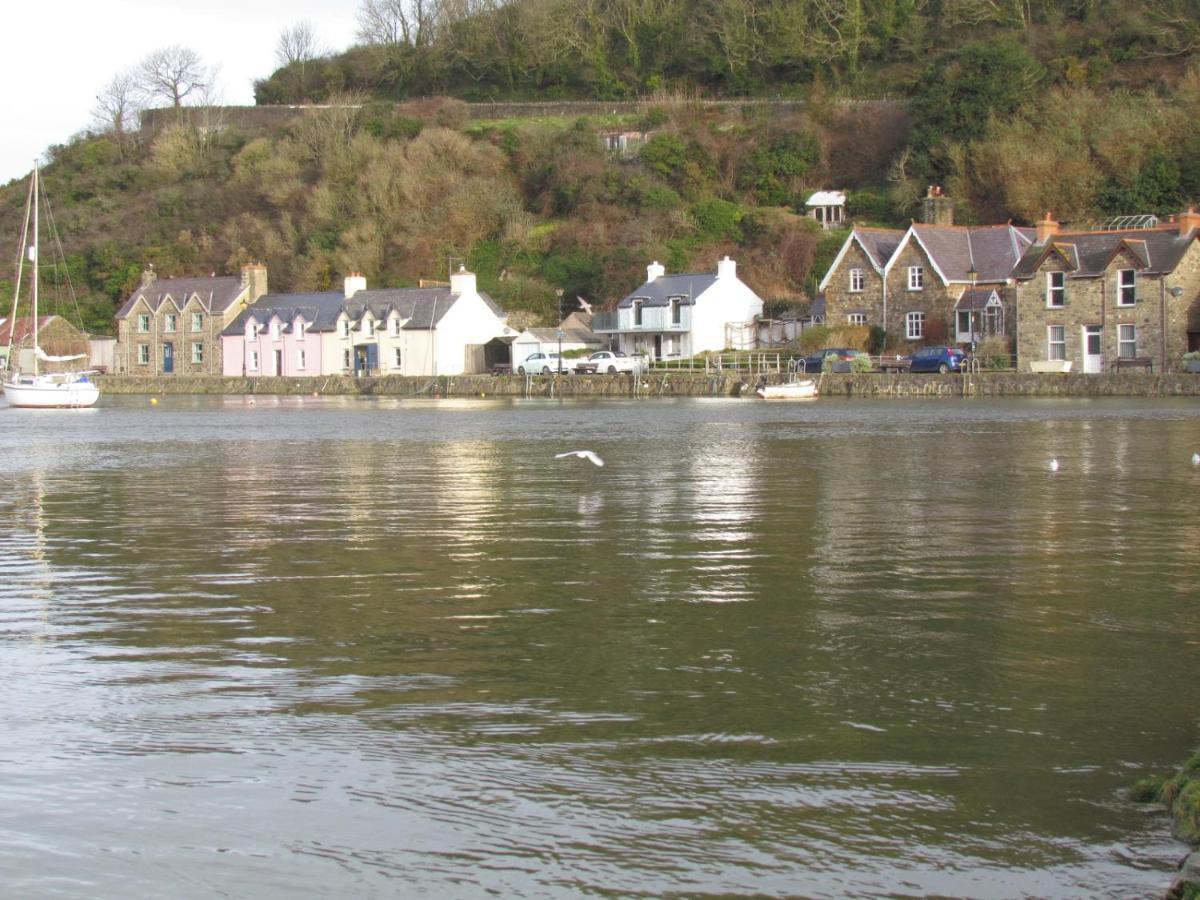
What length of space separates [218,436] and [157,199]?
245 ft

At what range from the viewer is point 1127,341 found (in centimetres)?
5722

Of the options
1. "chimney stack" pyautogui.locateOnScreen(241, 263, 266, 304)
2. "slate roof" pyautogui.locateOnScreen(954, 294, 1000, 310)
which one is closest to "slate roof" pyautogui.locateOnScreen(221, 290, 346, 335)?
"chimney stack" pyautogui.locateOnScreen(241, 263, 266, 304)

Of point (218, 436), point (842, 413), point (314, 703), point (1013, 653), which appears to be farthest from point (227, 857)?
point (842, 413)

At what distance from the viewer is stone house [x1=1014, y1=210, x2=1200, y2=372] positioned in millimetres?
55562

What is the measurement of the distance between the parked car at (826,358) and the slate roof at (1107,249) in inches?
307

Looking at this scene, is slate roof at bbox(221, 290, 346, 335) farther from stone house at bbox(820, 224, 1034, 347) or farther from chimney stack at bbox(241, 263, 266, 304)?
stone house at bbox(820, 224, 1034, 347)

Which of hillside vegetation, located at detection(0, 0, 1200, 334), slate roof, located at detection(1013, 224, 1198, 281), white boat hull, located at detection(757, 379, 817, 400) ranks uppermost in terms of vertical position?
hillside vegetation, located at detection(0, 0, 1200, 334)

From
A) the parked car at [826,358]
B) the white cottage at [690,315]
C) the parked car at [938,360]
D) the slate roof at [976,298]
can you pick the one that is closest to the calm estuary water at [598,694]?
the parked car at [938,360]

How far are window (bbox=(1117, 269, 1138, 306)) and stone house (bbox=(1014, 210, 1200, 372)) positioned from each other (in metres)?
0.04

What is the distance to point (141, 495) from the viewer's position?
23.7 meters

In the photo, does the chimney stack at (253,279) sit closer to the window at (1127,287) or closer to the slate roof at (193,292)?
the slate roof at (193,292)

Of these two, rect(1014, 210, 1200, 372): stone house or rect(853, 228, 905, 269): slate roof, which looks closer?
rect(1014, 210, 1200, 372): stone house

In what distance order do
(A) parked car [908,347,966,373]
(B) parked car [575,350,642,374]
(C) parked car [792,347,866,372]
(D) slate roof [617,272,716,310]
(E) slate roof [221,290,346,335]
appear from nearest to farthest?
(A) parked car [908,347,966,373] → (C) parked car [792,347,866,372] → (B) parked car [575,350,642,374] → (D) slate roof [617,272,716,310] → (E) slate roof [221,290,346,335]

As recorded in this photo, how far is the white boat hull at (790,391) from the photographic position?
5894 centimetres
